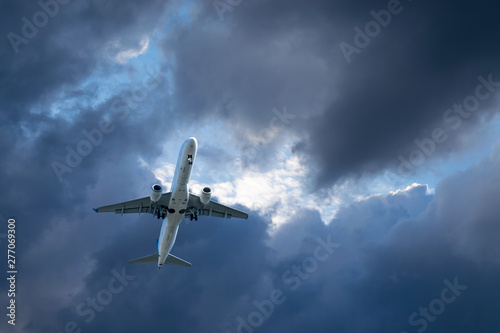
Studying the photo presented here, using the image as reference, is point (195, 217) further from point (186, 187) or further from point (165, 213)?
point (186, 187)

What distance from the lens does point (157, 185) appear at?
6938 cm

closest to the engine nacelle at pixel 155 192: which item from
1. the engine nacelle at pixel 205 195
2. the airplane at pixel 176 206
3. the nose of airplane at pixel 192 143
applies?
the airplane at pixel 176 206

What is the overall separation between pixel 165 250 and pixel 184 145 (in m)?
24.8

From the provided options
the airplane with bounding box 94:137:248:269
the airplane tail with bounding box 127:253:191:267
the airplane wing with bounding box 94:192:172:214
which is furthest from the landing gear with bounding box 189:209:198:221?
the airplane tail with bounding box 127:253:191:267

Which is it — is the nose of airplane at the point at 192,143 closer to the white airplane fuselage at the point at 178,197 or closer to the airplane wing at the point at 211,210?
the white airplane fuselage at the point at 178,197

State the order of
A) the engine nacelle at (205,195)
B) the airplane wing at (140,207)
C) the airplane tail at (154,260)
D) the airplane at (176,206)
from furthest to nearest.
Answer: the airplane tail at (154,260), the airplane wing at (140,207), the engine nacelle at (205,195), the airplane at (176,206)

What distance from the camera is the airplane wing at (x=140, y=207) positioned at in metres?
73.5

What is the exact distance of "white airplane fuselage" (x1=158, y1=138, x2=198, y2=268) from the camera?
203 ft

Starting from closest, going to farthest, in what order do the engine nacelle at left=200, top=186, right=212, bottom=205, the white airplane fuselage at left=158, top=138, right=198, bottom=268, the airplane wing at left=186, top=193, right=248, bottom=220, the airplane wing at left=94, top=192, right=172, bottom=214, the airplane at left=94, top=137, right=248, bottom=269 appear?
the white airplane fuselage at left=158, top=138, right=198, bottom=268
the airplane at left=94, top=137, right=248, bottom=269
the engine nacelle at left=200, top=186, right=212, bottom=205
the airplane wing at left=94, top=192, right=172, bottom=214
the airplane wing at left=186, top=193, right=248, bottom=220

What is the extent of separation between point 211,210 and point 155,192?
1496 centimetres

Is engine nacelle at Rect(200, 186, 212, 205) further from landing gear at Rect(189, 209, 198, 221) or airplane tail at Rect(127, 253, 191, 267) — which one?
airplane tail at Rect(127, 253, 191, 267)

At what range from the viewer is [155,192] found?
68.7m

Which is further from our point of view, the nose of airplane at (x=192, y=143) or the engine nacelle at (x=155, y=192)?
the engine nacelle at (x=155, y=192)

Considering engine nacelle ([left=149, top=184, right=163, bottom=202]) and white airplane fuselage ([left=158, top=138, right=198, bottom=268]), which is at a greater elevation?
engine nacelle ([left=149, top=184, right=163, bottom=202])
